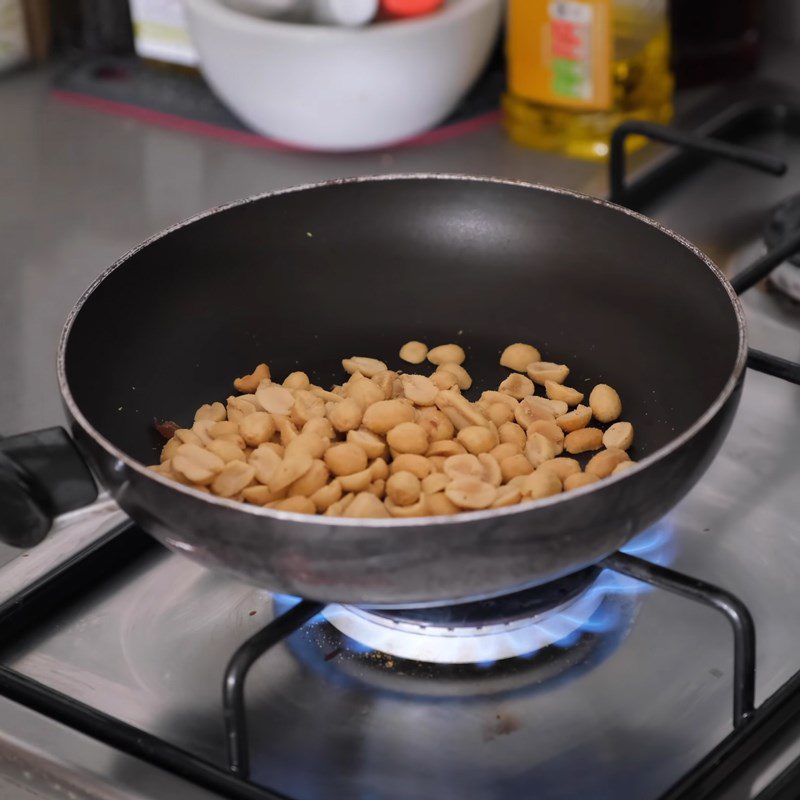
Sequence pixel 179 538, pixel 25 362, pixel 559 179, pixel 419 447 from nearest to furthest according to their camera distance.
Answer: pixel 179 538
pixel 419 447
pixel 25 362
pixel 559 179

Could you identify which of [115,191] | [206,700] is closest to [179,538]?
[206,700]

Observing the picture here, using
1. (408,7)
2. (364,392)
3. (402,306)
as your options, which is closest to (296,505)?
(364,392)

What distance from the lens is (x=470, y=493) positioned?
577 mm

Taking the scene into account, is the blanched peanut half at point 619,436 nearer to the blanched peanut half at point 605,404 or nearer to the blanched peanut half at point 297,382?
the blanched peanut half at point 605,404

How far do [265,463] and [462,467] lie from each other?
0.09m

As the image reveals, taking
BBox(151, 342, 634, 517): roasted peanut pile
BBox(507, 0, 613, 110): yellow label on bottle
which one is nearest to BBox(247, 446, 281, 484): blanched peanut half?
BBox(151, 342, 634, 517): roasted peanut pile

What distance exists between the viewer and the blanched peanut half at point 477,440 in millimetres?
643

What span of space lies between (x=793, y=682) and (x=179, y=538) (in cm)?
27

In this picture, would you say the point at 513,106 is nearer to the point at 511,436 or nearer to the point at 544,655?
the point at 511,436

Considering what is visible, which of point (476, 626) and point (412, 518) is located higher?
point (412, 518)

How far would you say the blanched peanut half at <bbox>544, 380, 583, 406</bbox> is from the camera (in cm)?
71

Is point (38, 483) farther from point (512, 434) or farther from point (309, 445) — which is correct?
point (512, 434)

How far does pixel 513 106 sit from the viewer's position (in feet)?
3.67

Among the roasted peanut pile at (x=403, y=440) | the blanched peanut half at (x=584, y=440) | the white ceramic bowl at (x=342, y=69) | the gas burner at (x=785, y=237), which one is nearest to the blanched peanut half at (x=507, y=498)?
the roasted peanut pile at (x=403, y=440)
